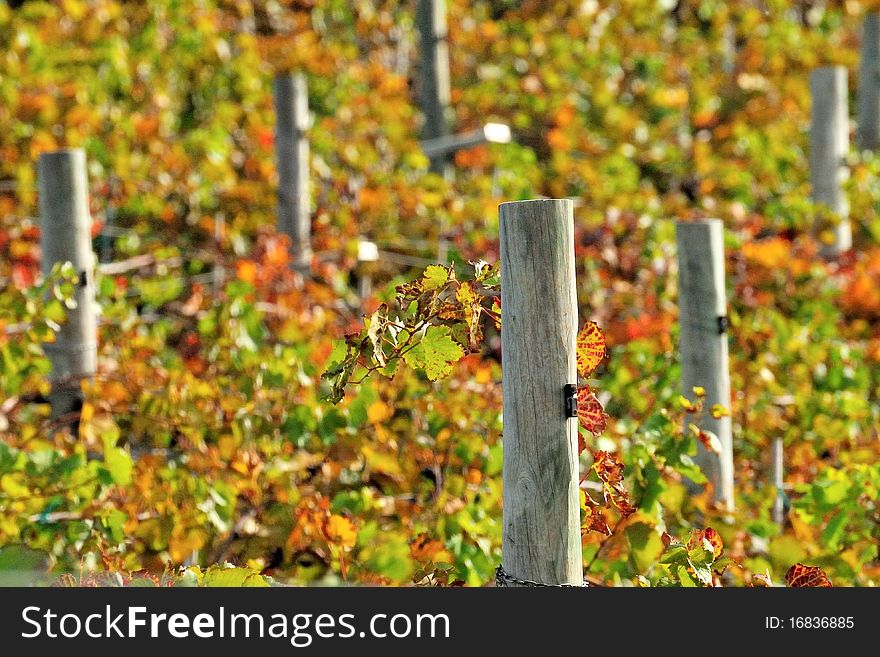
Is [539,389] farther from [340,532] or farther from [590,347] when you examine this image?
[340,532]

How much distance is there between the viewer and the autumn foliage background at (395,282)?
279cm

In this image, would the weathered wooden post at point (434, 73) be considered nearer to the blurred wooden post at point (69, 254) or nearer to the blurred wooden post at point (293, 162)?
the blurred wooden post at point (293, 162)

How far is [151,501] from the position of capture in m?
2.91

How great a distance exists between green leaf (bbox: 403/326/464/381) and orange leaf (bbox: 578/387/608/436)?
0.73 feet

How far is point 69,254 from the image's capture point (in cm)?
338

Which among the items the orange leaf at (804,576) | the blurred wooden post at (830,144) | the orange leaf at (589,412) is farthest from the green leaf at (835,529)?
the blurred wooden post at (830,144)

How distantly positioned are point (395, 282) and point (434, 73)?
2661 mm

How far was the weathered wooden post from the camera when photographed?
19.7 ft

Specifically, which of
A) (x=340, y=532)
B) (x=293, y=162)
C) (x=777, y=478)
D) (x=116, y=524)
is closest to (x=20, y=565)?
(x=116, y=524)
